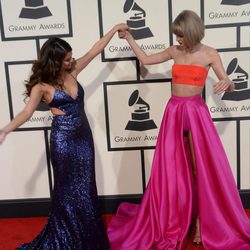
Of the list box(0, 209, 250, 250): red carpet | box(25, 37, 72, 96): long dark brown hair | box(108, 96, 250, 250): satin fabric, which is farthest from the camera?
box(0, 209, 250, 250): red carpet

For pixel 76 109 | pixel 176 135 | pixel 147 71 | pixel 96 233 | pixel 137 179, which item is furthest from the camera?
pixel 137 179

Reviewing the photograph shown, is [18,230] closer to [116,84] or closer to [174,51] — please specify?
[116,84]

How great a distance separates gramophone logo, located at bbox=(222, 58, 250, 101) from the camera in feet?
11.7

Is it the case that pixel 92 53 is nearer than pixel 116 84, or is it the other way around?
pixel 92 53

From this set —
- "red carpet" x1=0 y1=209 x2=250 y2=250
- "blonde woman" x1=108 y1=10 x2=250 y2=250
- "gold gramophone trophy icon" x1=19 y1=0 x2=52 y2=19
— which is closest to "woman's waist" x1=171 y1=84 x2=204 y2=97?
"blonde woman" x1=108 y1=10 x2=250 y2=250

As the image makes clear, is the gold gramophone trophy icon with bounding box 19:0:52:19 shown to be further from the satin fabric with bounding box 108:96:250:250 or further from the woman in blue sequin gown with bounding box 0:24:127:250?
the satin fabric with bounding box 108:96:250:250

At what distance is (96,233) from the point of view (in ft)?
9.68

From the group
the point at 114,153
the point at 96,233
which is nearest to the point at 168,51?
the point at 114,153

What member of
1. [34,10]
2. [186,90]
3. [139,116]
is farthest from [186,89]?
[34,10]

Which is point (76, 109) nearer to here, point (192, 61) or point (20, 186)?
point (192, 61)

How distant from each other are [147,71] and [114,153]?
770 millimetres

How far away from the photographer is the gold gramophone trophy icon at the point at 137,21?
3473 millimetres

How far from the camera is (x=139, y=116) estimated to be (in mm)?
3705

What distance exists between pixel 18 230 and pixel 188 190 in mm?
1514
